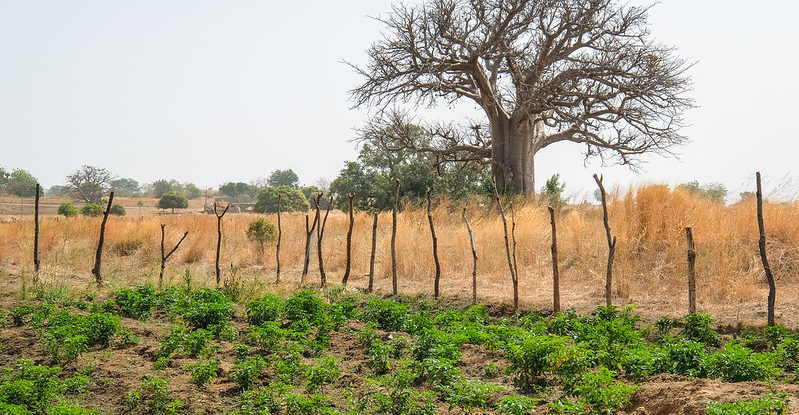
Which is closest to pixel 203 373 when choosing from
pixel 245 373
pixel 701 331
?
pixel 245 373

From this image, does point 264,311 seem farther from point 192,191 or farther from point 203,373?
point 192,191

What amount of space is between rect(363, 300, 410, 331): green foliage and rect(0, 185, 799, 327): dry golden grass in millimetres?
2549

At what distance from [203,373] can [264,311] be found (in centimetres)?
256

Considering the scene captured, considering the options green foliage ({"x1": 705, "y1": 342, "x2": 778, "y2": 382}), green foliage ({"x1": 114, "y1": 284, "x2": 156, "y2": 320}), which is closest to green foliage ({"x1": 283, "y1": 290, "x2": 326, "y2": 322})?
green foliage ({"x1": 114, "y1": 284, "x2": 156, "y2": 320})

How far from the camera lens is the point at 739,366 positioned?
534 centimetres

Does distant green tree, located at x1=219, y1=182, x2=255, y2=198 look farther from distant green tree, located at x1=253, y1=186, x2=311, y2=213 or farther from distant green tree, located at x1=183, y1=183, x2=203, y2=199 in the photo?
distant green tree, located at x1=253, y1=186, x2=311, y2=213

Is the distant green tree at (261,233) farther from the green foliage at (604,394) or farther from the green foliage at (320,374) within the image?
the green foliage at (604,394)

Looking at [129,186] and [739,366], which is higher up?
[129,186]

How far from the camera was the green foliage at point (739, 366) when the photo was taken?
17.4 feet

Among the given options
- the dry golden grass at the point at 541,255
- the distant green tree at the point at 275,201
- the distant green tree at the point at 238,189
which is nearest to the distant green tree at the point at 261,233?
the dry golden grass at the point at 541,255

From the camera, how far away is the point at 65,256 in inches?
580

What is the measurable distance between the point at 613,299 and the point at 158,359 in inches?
276

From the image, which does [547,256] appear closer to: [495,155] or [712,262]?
[712,262]

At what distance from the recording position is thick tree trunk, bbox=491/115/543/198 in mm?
20875
